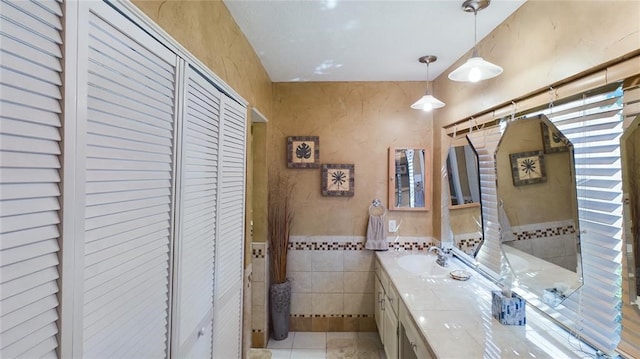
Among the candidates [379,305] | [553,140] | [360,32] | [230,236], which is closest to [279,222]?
[230,236]

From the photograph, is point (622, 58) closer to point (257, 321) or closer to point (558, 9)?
point (558, 9)

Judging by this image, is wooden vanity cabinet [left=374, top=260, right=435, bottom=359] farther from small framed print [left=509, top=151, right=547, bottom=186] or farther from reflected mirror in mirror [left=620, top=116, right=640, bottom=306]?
small framed print [left=509, top=151, right=547, bottom=186]

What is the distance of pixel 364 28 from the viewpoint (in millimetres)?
1914

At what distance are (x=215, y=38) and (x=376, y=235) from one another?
2171 millimetres

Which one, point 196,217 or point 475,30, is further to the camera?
point 475,30

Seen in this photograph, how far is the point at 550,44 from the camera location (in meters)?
1.42

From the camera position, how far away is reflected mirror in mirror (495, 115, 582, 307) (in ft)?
4.23

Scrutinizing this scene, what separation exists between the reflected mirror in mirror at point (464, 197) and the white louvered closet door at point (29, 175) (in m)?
2.27

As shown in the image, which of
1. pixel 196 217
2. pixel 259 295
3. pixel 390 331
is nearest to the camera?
pixel 196 217

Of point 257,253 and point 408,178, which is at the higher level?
point 408,178

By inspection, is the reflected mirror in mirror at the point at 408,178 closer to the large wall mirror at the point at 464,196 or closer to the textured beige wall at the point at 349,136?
the textured beige wall at the point at 349,136

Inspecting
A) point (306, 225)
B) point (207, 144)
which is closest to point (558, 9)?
point (207, 144)

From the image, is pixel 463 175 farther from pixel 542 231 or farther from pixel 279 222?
pixel 279 222

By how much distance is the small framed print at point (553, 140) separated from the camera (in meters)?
1.30
